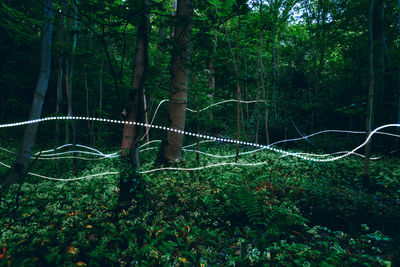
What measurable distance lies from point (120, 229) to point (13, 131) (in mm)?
16266

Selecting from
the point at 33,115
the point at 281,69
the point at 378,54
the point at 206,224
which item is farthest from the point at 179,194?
the point at 281,69

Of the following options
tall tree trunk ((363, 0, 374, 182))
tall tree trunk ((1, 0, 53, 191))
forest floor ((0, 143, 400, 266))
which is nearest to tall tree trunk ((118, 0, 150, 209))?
forest floor ((0, 143, 400, 266))

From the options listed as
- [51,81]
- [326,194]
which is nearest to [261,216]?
[326,194]

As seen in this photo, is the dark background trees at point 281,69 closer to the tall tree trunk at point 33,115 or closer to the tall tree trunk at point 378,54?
the tall tree trunk at point 378,54

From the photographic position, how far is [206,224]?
378 cm

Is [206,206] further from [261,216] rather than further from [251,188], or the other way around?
[251,188]

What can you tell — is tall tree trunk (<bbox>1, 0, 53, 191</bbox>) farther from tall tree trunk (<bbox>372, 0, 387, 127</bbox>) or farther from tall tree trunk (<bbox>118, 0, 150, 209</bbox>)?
tall tree trunk (<bbox>372, 0, 387, 127</bbox>)

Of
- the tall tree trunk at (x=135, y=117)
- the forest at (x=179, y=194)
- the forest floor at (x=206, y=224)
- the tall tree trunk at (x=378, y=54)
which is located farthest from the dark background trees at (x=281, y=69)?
the tall tree trunk at (x=135, y=117)

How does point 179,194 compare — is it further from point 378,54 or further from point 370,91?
point 378,54

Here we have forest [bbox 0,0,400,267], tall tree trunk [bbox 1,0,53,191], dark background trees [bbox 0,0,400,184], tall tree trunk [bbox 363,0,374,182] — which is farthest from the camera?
dark background trees [bbox 0,0,400,184]

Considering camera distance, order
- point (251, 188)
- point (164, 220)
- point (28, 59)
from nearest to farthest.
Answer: point (164, 220), point (251, 188), point (28, 59)

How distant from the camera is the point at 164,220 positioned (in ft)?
12.5

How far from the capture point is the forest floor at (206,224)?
278 cm

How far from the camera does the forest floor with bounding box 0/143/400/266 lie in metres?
2.78
